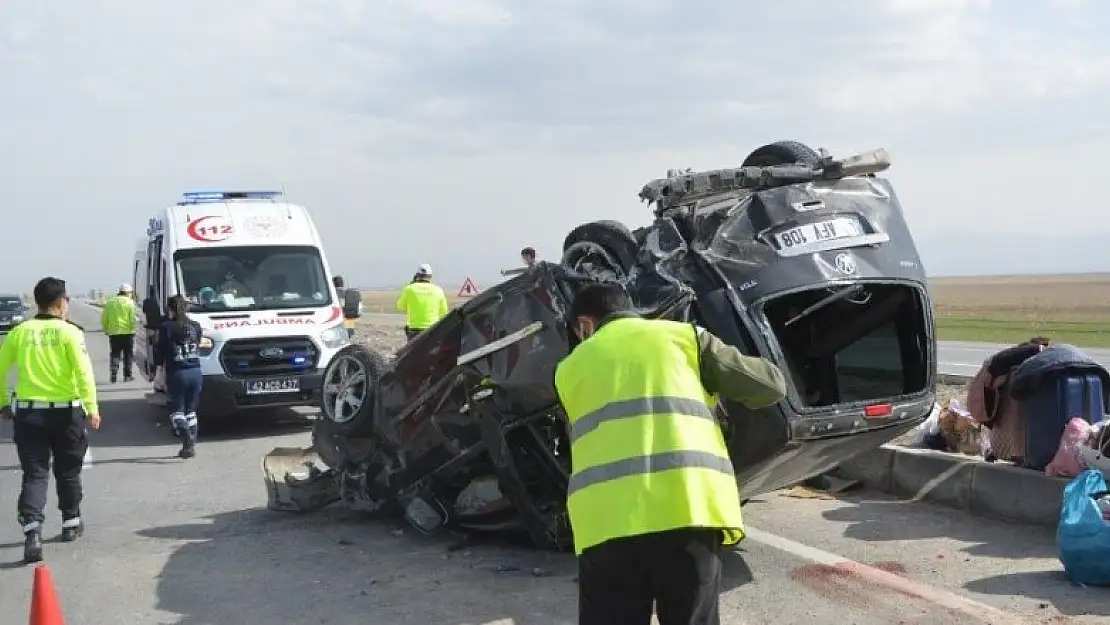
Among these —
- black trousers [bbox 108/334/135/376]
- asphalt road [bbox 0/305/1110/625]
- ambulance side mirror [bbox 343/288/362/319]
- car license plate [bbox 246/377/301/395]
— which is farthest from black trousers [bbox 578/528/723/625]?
black trousers [bbox 108/334/135/376]

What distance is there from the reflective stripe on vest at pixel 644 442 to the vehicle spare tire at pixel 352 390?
417cm

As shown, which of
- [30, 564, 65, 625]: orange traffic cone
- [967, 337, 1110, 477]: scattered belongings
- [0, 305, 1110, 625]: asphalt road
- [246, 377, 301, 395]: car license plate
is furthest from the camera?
[246, 377, 301, 395]: car license plate

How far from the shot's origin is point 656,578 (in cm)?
336

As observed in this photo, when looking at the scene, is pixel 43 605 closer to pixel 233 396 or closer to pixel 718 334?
pixel 718 334

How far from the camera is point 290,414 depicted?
47.1 ft

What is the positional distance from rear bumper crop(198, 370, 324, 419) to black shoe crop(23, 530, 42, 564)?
5028 millimetres

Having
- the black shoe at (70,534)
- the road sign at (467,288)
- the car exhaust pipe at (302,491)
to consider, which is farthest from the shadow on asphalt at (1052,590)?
the road sign at (467,288)

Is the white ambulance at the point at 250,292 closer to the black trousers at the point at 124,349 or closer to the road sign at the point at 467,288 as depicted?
the black trousers at the point at 124,349

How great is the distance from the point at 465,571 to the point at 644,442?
3.21 metres

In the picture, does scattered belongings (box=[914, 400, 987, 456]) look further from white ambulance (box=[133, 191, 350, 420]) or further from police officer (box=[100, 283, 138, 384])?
police officer (box=[100, 283, 138, 384])

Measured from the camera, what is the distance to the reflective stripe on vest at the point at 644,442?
3307mm

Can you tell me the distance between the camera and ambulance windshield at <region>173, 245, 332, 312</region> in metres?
12.7

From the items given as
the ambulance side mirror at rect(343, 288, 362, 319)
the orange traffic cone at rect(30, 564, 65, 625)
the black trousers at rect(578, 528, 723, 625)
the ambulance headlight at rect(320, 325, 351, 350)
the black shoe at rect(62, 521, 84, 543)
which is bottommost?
the black shoe at rect(62, 521, 84, 543)

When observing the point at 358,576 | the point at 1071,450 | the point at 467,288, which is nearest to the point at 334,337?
the point at 358,576
